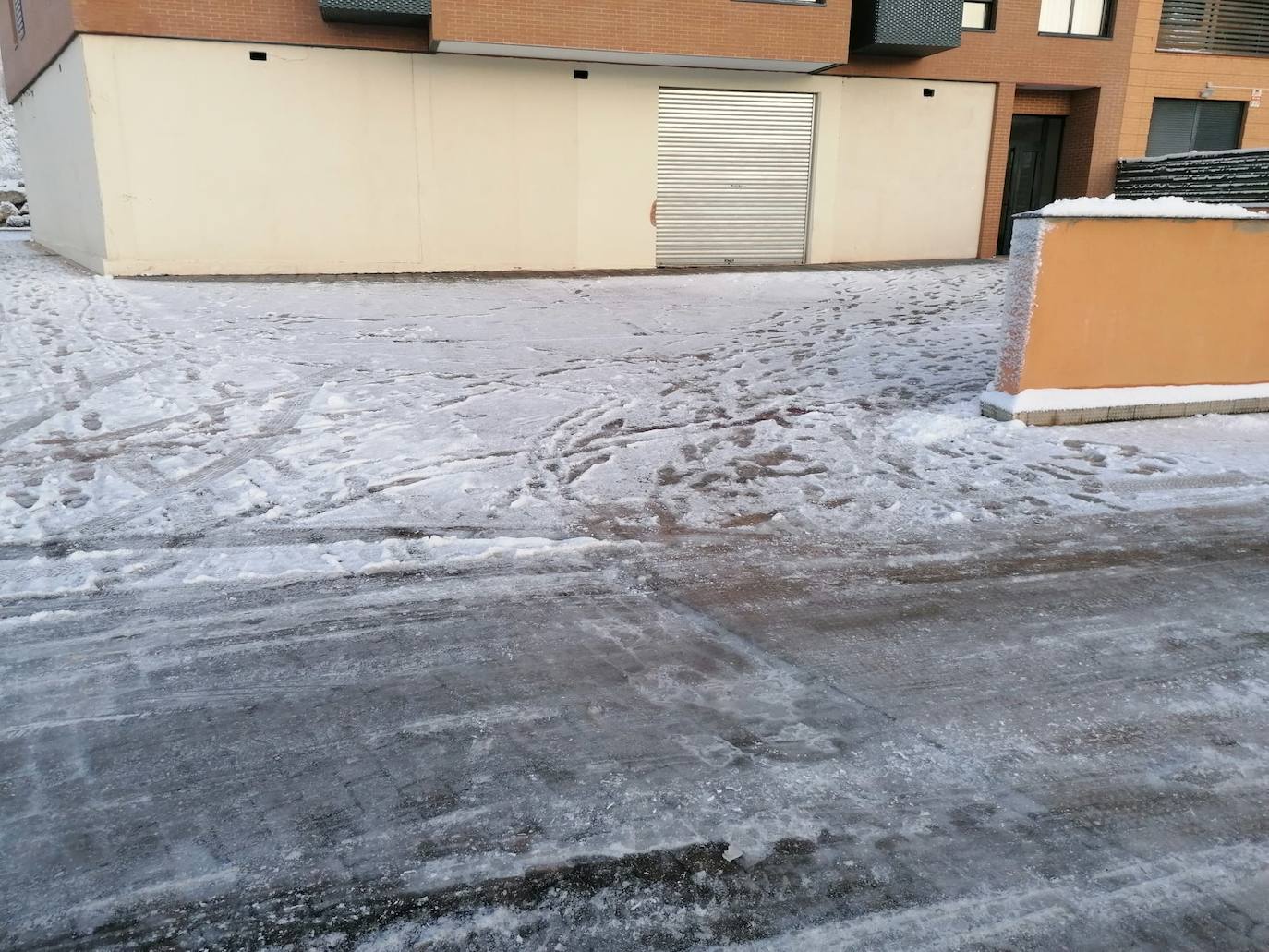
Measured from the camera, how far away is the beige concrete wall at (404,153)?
14219 millimetres

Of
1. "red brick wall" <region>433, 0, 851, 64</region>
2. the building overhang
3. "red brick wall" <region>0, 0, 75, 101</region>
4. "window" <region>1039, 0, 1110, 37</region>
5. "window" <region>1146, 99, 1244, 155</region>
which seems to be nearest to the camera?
"red brick wall" <region>433, 0, 851, 64</region>

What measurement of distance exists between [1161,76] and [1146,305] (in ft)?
54.9

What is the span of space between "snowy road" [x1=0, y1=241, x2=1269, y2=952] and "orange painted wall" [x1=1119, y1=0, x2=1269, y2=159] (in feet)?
51.9

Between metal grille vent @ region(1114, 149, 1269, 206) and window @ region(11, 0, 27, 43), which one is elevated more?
window @ region(11, 0, 27, 43)

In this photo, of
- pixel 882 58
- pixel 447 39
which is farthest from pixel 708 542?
pixel 882 58

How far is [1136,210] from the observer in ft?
21.4

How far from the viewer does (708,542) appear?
15.5 ft

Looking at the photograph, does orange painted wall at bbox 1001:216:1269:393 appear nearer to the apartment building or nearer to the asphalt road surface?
the asphalt road surface

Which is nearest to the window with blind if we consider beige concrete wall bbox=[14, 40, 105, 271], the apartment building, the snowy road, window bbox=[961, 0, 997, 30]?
the apartment building

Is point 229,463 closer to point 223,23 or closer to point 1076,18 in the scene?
point 223,23

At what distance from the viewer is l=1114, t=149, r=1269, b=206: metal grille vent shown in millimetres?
16438

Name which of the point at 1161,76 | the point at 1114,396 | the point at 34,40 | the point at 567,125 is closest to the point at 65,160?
the point at 34,40

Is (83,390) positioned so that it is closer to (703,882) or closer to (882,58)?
(703,882)

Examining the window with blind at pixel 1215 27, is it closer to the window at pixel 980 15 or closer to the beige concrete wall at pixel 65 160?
the window at pixel 980 15
